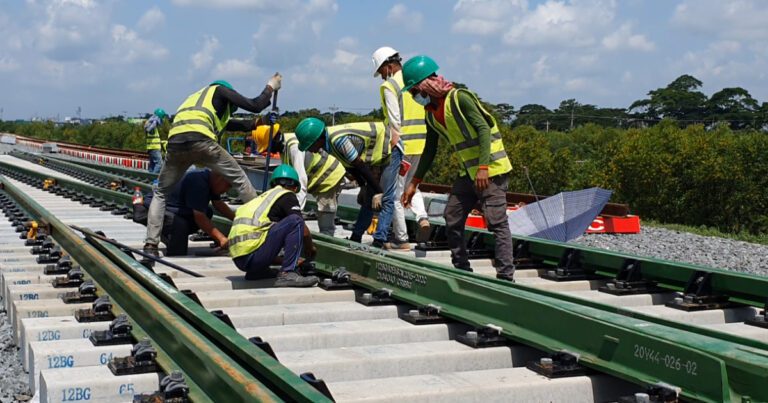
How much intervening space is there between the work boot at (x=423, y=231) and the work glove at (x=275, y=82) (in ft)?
6.65

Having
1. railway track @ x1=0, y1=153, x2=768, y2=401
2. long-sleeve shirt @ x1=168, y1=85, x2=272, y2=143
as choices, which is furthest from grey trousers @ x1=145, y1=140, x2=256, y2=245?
railway track @ x1=0, y1=153, x2=768, y2=401

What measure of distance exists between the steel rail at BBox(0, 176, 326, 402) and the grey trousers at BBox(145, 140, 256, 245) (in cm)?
151

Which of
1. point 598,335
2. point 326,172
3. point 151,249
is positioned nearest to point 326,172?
point 326,172

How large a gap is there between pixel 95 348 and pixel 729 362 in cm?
298

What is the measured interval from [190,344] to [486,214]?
3.35m

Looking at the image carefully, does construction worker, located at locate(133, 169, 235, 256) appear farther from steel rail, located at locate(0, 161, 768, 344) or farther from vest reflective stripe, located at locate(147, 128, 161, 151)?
vest reflective stripe, located at locate(147, 128, 161, 151)

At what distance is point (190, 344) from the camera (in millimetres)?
3848

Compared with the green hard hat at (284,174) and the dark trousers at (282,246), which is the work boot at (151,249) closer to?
the dark trousers at (282,246)

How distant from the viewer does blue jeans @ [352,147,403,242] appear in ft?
28.4

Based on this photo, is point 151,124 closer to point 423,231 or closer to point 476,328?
point 423,231

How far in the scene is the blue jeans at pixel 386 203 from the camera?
341 inches

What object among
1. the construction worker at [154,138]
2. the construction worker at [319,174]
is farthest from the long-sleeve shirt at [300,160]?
the construction worker at [154,138]

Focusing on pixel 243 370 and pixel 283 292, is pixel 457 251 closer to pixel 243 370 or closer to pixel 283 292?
pixel 283 292

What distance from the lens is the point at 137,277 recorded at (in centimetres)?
587
